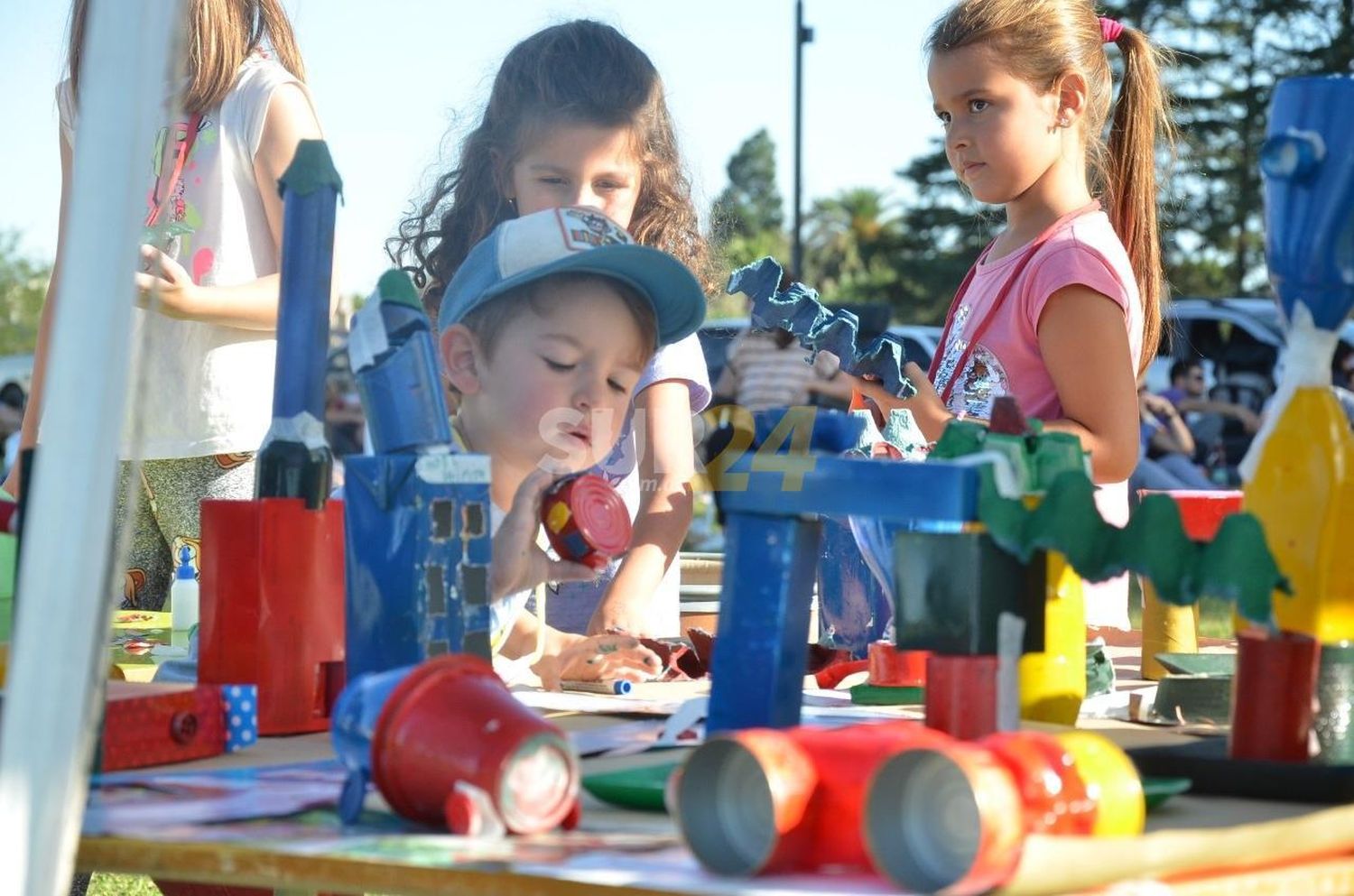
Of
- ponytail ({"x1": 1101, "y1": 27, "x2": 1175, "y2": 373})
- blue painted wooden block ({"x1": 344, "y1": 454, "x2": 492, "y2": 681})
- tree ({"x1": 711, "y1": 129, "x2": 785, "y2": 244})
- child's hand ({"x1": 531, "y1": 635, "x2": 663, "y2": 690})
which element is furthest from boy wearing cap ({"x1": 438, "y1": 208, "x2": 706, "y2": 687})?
tree ({"x1": 711, "y1": 129, "x2": 785, "y2": 244})

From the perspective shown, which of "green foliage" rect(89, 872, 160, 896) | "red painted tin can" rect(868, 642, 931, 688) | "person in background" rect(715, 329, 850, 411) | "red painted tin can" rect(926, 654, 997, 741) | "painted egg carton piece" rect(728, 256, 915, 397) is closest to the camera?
"red painted tin can" rect(926, 654, 997, 741)

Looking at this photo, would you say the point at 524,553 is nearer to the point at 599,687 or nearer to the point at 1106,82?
the point at 599,687

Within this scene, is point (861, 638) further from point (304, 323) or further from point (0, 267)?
point (0, 267)

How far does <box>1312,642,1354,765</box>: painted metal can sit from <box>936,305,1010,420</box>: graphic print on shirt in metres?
1.26

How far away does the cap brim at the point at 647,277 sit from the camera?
1.68 meters

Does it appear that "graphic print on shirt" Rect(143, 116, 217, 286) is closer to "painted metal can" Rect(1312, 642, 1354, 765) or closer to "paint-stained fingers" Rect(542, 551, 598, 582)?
"paint-stained fingers" Rect(542, 551, 598, 582)

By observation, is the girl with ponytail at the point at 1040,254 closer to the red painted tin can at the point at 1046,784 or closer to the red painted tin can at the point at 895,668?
the red painted tin can at the point at 895,668

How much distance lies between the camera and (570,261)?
5.46 feet

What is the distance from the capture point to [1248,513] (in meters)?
1.06

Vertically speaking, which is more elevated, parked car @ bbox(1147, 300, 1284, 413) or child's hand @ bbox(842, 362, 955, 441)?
parked car @ bbox(1147, 300, 1284, 413)

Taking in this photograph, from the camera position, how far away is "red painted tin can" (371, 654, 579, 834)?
943mm

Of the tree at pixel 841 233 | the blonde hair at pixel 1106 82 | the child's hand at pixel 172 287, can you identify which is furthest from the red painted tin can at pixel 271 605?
the tree at pixel 841 233

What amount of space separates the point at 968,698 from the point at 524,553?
0.55 meters

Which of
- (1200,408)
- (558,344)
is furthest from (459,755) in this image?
(1200,408)
